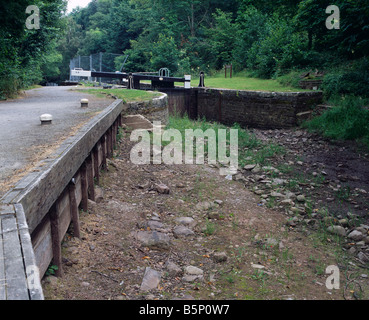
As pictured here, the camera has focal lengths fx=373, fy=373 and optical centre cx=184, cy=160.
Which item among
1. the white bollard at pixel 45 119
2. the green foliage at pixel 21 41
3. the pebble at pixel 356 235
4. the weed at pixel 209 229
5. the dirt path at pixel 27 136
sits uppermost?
the green foliage at pixel 21 41

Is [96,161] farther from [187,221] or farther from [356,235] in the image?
[356,235]

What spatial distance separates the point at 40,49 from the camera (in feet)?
49.0

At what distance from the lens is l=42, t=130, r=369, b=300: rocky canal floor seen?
3.88 m

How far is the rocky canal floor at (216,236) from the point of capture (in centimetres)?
388

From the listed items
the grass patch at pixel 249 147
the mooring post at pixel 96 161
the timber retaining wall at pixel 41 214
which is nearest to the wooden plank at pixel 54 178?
the timber retaining wall at pixel 41 214

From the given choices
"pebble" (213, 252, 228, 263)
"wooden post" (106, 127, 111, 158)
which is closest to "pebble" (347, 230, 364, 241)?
"pebble" (213, 252, 228, 263)

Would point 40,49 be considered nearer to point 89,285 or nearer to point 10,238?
point 89,285

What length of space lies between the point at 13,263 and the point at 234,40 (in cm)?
2675

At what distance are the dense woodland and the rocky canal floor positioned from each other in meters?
5.78

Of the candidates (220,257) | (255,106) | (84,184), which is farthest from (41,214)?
(255,106)

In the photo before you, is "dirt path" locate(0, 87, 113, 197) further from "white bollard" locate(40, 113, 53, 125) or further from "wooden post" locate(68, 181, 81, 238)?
"wooden post" locate(68, 181, 81, 238)

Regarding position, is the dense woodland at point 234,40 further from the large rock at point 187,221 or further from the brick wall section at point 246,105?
the large rock at point 187,221

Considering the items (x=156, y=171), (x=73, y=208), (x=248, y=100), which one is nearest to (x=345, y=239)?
(x=156, y=171)

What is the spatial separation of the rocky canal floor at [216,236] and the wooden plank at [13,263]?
117cm
